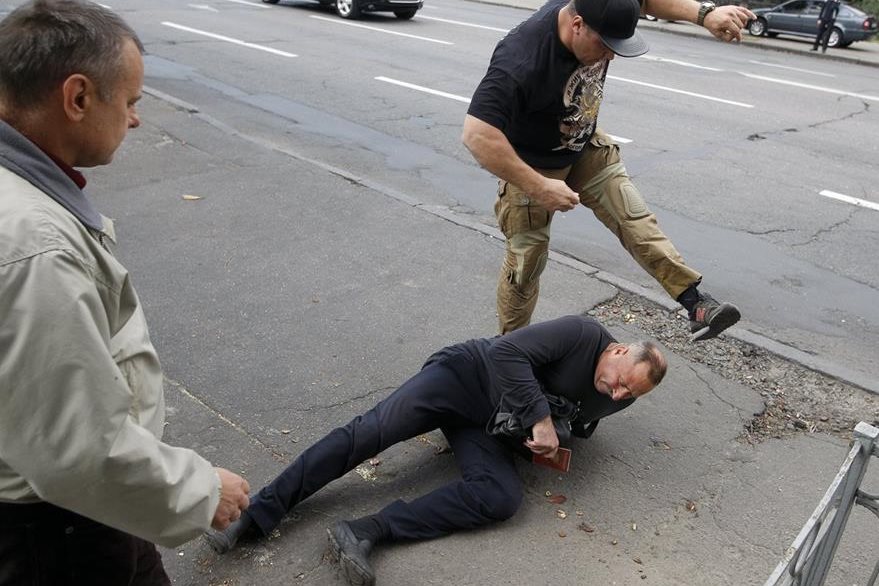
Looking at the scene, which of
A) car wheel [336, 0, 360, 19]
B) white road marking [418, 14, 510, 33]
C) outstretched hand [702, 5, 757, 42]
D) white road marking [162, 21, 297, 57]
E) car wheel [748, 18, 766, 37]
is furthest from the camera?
car wheel [748, 18, 766, 37]

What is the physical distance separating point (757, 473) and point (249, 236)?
149 inches

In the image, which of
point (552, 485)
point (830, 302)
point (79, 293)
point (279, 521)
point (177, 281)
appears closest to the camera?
point (79, 293)

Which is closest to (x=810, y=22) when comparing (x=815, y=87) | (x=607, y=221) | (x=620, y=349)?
(x=815, y=87)

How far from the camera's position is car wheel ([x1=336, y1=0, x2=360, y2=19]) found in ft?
57.6

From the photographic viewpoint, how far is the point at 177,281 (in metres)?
5.09

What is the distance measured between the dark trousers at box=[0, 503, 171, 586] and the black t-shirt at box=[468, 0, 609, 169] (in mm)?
2178

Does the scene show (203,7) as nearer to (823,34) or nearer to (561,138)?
(823,34)

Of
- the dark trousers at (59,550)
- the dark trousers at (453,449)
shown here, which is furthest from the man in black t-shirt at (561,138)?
the dark trousers at (59,550)

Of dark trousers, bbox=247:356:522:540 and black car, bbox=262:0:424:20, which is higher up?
black car, bbox=262:0:424:20

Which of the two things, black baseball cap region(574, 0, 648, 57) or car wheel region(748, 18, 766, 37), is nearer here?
black baseball cap region(574, 0, 648, 57)

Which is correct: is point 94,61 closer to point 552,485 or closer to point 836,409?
point 552,485

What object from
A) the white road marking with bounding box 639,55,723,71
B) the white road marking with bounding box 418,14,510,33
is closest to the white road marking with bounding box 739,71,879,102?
the white road marking with bounding box 639,55,723,71

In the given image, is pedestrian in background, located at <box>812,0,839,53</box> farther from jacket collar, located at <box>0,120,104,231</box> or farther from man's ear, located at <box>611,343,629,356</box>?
jacket collar, located at <box>0,120,104,231</box>

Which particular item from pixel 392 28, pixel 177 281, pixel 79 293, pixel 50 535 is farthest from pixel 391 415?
pixel 392 28
